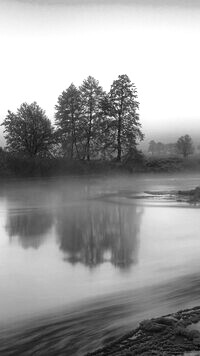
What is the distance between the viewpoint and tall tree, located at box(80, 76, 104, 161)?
43344 mm

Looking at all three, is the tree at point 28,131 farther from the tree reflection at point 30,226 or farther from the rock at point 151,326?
the rock at point 151,326

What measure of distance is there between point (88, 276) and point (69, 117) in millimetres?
36822

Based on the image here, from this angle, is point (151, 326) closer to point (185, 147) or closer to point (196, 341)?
point (196, 341)

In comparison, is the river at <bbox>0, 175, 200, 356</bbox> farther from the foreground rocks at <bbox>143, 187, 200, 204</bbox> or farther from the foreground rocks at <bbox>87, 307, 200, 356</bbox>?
the foreground rocks at <bbox>143, 187, 200, 204</bbox>

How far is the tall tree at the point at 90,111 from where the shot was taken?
43344mm

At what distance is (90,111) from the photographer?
A: 4375 cm

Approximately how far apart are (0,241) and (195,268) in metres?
5.38

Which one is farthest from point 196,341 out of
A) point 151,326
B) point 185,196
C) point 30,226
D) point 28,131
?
point 28,131

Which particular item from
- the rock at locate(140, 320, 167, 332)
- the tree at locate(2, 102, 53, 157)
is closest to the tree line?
the tree at locate(2, 102, 53, 157)

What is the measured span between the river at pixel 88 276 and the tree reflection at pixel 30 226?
30 mm

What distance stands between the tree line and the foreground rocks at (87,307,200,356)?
125 feet

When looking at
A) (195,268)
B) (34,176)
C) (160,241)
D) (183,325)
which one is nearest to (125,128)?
(34,176)

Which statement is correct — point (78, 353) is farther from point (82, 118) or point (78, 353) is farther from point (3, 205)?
point (82, 118)

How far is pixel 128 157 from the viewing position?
43844 millimetres
